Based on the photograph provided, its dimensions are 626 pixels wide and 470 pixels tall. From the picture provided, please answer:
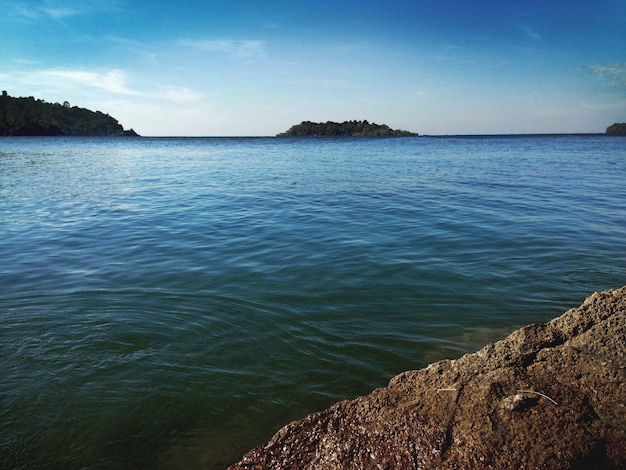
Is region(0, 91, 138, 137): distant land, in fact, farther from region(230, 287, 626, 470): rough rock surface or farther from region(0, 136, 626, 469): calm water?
region(230, 287, 626, 470): rough rock surface

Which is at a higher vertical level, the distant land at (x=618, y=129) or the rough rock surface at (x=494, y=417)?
the distant land at (x=618, y=129)

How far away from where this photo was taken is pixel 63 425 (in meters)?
→ 3.79

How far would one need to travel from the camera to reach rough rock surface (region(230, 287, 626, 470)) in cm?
242

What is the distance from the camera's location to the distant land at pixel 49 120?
4508 inches

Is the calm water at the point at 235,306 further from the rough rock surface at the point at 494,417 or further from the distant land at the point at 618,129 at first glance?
the distant land at the point at 618,129

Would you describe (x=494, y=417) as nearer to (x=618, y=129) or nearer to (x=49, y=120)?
(x=49, y=120)

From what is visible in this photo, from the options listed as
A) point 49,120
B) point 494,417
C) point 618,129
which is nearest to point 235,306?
point 494,417

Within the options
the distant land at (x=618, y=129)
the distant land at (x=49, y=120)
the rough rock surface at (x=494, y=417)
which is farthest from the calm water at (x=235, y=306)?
the distant land at (x=618, y=129)

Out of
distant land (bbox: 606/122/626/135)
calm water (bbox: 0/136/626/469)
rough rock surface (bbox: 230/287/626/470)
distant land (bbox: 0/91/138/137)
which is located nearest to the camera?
rough rock surface (bbox: 230/287/626/470)

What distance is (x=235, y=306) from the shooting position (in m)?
6.39

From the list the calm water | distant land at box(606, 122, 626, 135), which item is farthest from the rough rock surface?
distant land at box(606, 122, 626, 135)

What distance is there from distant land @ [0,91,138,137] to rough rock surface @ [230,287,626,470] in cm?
14563

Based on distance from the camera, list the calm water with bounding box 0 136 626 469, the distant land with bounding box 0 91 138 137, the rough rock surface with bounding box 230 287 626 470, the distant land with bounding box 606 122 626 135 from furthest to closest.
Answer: the distant land with bounding box 606 122 626 135 < the distant land with bounding box 0 91 138 137 < the calm water with bounding box 0 136 626 469 < the rough rock surface with bounding box 230 287 626 470

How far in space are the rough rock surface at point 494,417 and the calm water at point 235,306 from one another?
3.84 ft
